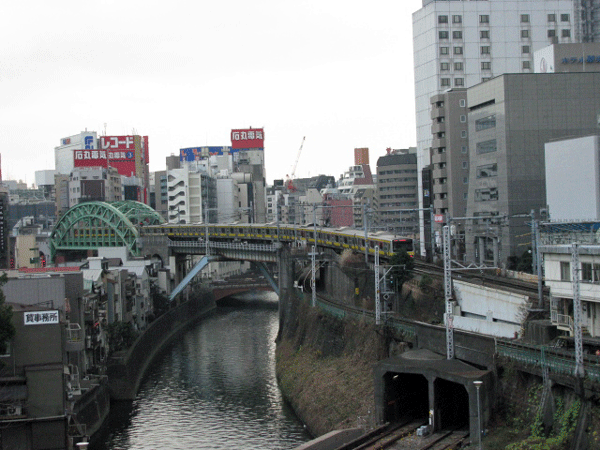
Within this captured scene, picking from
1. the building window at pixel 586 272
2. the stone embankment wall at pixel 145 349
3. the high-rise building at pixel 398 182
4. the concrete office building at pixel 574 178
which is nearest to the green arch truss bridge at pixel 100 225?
the stone embankment wall at pixel 145 349

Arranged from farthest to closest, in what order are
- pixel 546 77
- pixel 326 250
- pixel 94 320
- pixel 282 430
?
1. pixel 326 250
2. pixel 546 77
3. pixel 94 320
4. pixel 282 430

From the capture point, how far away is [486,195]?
1711 inches

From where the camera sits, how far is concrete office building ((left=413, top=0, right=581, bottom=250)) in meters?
59.2

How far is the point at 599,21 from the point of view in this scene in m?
73.9

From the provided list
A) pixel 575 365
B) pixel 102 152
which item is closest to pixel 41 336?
pixel 575 365

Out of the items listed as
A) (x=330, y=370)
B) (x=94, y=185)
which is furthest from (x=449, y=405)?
(x=94, y=185)

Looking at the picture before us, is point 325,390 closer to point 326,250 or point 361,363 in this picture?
point 361,363

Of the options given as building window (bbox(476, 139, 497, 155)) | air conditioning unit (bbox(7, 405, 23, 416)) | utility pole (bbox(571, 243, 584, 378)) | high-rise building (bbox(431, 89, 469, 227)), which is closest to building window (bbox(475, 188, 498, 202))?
building window (bbox(476, 139, 497, 155))

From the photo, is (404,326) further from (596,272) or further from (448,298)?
(596,272)

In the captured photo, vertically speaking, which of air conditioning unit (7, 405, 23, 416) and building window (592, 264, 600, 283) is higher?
building window (592, 264, 600, 283)

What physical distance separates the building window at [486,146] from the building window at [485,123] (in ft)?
2.64

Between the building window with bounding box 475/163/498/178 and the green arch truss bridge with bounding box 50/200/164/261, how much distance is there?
32.1m

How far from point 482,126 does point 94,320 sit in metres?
23.6

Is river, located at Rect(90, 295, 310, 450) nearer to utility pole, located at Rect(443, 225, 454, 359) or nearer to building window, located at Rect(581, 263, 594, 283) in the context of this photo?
utility pole, located at Rect(443, 225, 454, 359)
